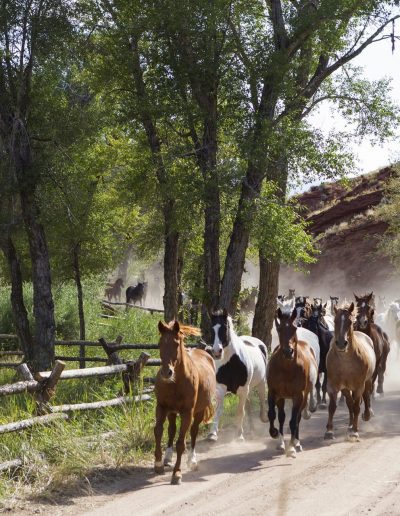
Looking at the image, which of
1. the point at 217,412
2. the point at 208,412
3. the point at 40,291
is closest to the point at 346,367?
the point at 217,412

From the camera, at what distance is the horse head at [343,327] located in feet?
41.0

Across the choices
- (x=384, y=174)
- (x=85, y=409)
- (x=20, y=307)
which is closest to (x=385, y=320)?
(x=20, y=307)

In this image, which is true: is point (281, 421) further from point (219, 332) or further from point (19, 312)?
point (19, 312)

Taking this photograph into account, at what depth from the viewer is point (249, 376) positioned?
42.0 feet

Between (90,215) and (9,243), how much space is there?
556 centimetres

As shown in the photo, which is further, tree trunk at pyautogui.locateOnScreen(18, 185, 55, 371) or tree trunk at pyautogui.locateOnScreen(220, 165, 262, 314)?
tree trunk at pyautogui.locateOnScreen(220, 165, 262, 314)

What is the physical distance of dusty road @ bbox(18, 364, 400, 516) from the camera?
326 inches

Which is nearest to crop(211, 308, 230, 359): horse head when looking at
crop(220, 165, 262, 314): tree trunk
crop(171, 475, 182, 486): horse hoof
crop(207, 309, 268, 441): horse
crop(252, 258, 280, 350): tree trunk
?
crop(207, 309, 268, 441): horse

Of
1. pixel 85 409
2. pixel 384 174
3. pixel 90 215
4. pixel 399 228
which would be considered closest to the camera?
pixel 85 409

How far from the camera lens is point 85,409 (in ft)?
37.6

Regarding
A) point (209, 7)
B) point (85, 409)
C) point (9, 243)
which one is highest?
point (209, 7)

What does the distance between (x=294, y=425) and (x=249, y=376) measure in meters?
1.73

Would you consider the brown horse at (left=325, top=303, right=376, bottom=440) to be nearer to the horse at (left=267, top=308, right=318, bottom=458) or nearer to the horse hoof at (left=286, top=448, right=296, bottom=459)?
the horse at (left=267, top=308, right=318, bottom=458)

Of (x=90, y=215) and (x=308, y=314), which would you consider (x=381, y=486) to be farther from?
(x=90, y=215)
